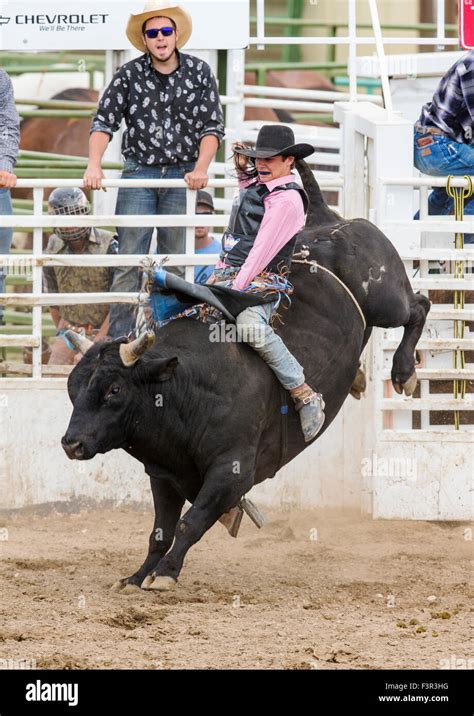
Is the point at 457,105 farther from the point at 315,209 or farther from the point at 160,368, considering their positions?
the point at 160,368

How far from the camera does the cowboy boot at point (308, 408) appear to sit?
759cm

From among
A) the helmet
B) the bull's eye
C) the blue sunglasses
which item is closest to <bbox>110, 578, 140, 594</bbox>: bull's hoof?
the bull's eye

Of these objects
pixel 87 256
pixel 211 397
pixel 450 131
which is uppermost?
pixel 450 131

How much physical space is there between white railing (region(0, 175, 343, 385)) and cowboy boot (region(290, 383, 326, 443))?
174 cm

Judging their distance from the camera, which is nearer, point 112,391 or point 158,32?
point 112,391

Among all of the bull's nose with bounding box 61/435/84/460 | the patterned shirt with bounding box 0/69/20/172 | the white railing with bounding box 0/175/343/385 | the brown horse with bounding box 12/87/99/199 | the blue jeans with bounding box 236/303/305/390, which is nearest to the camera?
the bull's nose with bounding box 61/435/84/460

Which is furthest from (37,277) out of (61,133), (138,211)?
(61,133)

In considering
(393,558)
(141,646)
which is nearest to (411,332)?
(393,558)

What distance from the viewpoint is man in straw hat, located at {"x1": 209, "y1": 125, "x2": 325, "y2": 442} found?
737cm

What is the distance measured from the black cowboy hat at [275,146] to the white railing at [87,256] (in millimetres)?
1537

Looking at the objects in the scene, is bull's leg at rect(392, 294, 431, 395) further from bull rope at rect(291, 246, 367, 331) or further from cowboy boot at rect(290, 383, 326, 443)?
cowboy boot at rect(290, 383, 326, 443)

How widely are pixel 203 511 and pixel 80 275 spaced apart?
103 inches

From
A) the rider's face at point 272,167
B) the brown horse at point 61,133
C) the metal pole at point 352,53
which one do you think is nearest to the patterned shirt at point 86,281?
the rider's face at point 272,167

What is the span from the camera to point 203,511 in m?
7.27
